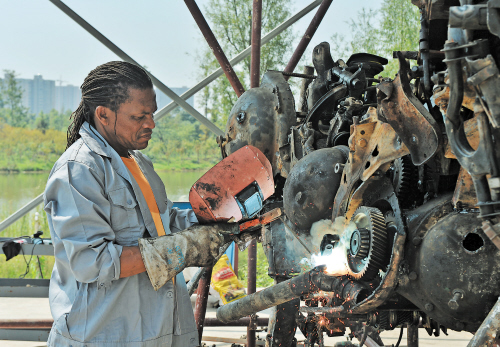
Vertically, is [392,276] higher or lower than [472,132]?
lower

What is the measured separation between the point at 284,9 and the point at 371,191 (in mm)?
12588

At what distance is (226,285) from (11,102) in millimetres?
11850

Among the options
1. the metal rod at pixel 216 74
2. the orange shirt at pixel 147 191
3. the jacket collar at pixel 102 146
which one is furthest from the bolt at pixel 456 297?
the metal rod at pixel 216 74

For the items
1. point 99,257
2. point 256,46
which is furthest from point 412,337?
point 99,257

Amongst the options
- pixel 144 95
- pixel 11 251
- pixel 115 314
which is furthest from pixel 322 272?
pixel 11 251

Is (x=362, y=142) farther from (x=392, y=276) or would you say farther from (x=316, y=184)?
(x=392, y=276)

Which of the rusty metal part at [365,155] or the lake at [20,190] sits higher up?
the rusty metal part at [365,155]

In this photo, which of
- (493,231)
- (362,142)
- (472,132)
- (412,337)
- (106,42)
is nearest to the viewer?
(493,231)

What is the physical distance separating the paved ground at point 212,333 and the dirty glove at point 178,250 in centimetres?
347

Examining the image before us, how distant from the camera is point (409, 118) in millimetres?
2109

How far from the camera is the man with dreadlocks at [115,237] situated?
2.09m

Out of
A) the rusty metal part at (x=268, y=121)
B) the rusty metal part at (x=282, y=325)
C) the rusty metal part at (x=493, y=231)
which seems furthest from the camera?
the rusty metal part at (x=268, y=121)

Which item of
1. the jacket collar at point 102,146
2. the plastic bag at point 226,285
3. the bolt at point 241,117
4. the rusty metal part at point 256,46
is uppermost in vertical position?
the rusty metal part at point 256,46

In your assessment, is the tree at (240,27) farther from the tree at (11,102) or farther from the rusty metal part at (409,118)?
the rusty metal part at (409,118)
